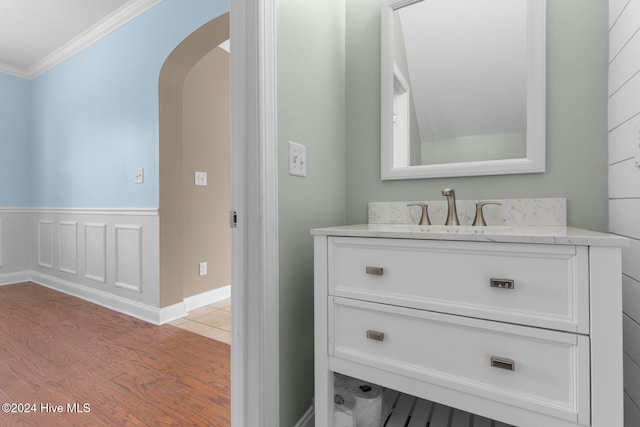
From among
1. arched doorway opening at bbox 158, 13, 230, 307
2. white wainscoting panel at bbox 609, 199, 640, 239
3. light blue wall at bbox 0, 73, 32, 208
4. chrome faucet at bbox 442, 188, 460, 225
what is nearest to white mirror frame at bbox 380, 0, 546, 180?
chrome faucet at bbox 442, 188, 460, 225

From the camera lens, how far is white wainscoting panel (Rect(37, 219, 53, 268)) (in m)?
3.64

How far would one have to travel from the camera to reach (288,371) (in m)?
1.17

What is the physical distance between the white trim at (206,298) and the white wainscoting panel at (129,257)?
430 millimetres

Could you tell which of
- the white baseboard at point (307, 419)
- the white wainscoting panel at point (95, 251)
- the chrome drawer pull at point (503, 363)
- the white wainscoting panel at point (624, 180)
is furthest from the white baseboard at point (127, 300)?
the white wainscoting panel at point (624, 180)

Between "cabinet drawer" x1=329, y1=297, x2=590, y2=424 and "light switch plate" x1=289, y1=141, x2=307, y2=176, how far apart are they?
496 mm

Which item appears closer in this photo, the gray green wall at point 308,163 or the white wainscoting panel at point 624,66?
the white wainscoting panel at point 624,66

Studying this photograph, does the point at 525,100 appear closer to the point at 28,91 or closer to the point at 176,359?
the point at 176,359

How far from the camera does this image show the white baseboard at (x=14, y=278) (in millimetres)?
3727

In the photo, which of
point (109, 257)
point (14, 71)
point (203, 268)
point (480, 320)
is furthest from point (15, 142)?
point (480, 320)

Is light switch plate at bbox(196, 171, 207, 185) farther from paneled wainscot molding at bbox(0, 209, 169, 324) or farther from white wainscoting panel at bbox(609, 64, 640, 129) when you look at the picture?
white wainscoting panel at bbox(609, 64, 640, 129)

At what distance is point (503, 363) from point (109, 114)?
3.39 meters

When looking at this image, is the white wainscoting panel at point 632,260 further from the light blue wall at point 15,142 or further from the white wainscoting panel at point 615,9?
the light blue wall at point 15,142

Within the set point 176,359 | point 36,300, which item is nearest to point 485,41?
point 176,359

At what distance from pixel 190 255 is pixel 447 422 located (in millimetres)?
2370
